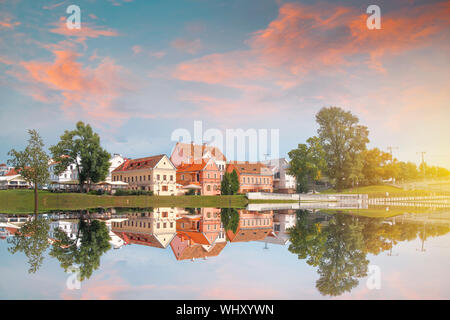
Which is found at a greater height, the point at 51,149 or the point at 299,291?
the point at 51,149

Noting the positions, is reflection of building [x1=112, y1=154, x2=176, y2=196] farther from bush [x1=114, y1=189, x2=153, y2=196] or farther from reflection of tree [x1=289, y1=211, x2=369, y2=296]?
reflection of tree [x1=289, y1=211, x2=369, y2=296]

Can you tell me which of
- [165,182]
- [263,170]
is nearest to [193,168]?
[165,182]

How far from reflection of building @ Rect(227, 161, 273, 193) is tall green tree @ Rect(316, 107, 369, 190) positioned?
13.9 meters

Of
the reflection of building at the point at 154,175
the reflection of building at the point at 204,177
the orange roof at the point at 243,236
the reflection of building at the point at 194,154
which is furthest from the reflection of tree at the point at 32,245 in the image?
the reflection of building at the point at 194,154

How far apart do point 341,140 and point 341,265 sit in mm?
57925

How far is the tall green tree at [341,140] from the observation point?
6272cm

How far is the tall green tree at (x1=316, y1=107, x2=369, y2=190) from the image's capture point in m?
62.7

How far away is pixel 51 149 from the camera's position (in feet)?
163

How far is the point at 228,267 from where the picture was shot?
9.09 m

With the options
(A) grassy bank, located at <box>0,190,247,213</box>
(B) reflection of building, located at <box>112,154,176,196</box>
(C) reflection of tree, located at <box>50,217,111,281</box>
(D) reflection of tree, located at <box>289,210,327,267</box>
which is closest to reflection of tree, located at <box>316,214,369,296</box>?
(D) reflection of tree, located at <box>289,210,327,267</box>

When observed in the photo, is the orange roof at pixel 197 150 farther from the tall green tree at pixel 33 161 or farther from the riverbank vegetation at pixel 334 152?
the tall green tree at pixel 33 161

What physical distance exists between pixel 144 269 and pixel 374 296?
566 centimetres
